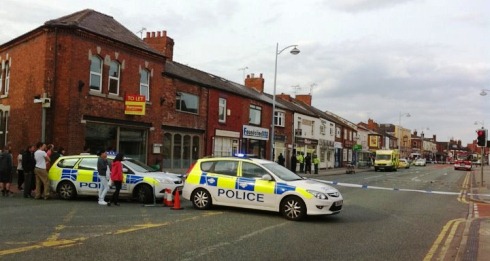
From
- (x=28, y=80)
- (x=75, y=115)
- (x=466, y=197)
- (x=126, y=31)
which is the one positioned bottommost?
(x=466, y=197)

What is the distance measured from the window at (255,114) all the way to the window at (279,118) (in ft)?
10.9

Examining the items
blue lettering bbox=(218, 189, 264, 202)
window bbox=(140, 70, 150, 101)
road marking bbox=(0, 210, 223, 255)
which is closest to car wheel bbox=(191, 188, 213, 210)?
blue lettering bbox=(218, 189, 264, 202)

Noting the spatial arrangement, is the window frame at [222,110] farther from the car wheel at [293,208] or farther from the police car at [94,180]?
the car wheel at [293,208]

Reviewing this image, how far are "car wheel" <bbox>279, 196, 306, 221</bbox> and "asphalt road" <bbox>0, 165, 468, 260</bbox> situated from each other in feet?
0.76

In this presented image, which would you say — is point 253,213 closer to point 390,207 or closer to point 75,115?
point 390,207

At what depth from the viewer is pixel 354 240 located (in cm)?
876

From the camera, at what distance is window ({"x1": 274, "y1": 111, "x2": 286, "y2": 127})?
3946 cm

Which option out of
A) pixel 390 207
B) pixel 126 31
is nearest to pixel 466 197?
pixel 390 207

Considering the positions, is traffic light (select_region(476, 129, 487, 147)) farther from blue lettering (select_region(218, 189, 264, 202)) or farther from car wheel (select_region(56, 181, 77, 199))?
car wheel (select_region(56, 181, 77, 199))

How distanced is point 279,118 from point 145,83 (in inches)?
719

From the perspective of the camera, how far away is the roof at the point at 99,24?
779 inches

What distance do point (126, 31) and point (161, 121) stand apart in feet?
16.9

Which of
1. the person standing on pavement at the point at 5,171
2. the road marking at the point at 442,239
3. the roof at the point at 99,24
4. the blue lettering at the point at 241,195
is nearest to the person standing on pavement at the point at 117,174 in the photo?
the blue lettering at the point at 241,195

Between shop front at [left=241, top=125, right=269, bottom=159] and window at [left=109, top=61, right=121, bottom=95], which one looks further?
shop front at [left=241, top=125, right=269, bottom=159]
